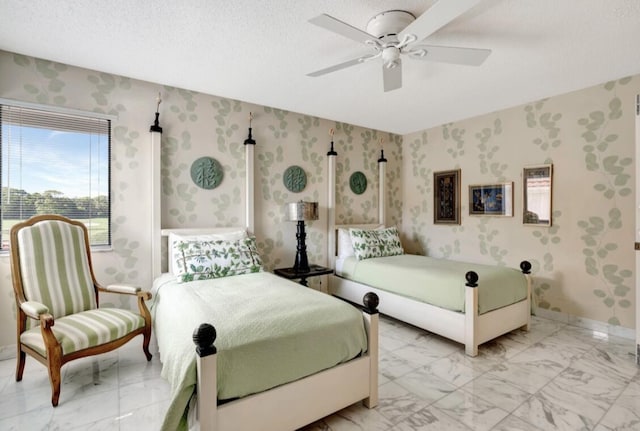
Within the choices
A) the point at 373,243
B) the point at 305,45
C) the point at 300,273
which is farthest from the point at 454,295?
the point at 305,45

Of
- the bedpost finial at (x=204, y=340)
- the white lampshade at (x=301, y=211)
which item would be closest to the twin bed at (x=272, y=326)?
the bedpost finial at (x=204, y=340)

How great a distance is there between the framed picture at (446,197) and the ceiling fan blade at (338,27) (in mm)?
2987

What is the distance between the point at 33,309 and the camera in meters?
1.98

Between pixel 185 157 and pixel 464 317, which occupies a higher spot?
pixel 185 157

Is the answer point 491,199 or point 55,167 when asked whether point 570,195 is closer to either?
point 491,199

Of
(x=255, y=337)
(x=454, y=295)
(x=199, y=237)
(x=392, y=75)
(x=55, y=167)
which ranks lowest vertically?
(x=454, y=295)

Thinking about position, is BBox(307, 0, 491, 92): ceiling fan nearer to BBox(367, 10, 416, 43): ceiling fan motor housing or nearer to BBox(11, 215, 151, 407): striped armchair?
BBox(367, 10, 416, 43): ceiling fan motor housing

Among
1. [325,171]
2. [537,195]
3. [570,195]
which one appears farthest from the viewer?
[325,171]

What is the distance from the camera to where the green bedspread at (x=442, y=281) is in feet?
9.15

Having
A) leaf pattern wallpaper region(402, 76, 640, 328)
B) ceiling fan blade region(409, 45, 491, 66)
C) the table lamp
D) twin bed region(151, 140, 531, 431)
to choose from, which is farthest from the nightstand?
ceiling fan blade region(409, 45, 491, 66)

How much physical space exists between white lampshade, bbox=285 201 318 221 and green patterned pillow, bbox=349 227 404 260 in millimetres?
684

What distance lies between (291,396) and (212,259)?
153cm

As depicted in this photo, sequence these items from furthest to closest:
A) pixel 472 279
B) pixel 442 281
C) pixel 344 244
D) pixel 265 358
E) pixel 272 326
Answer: pixel 344 244
pixel 442 281
pixel 472 279
pixel 272 326
pixel 265 358

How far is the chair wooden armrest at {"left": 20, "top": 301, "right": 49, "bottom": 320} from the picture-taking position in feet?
6.39
